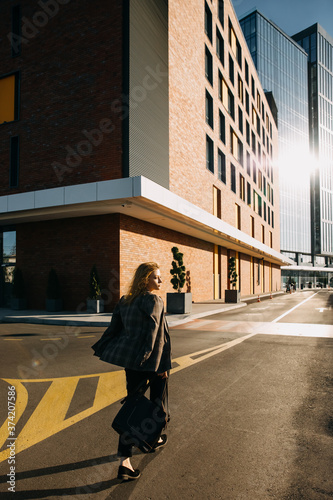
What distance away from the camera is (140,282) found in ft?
10.1

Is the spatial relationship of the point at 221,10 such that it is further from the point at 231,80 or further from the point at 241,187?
the point at 241,187

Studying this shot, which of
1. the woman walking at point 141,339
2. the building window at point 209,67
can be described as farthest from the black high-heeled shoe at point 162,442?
the building window at point 209,67

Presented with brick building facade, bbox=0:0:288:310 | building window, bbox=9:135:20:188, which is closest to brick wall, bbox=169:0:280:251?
brick building facade, bbox=0:0:288:310

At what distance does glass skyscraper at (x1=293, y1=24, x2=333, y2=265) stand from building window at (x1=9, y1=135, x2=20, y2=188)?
3452 inches

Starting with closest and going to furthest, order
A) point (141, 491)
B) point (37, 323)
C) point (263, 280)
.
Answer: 1. point (141, 491)
2. point (37, 323)
3. point (263, 280)

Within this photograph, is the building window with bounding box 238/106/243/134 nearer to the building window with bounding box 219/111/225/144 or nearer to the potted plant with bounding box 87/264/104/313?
the building window with bounding box 219/111/225/144

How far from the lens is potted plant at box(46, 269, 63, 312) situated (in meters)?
15.0

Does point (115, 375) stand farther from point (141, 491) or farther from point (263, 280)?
point (263, 280)

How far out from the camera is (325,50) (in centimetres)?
10294

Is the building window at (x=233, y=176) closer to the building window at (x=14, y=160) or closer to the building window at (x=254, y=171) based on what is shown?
the building window at (x=254, y=171)

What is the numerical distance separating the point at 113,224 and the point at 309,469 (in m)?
12.7

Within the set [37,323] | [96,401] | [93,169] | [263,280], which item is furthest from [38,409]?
[263,280]

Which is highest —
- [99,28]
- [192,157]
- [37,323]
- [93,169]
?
[99,28]

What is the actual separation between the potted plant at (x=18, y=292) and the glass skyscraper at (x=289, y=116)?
70407 millimetres
